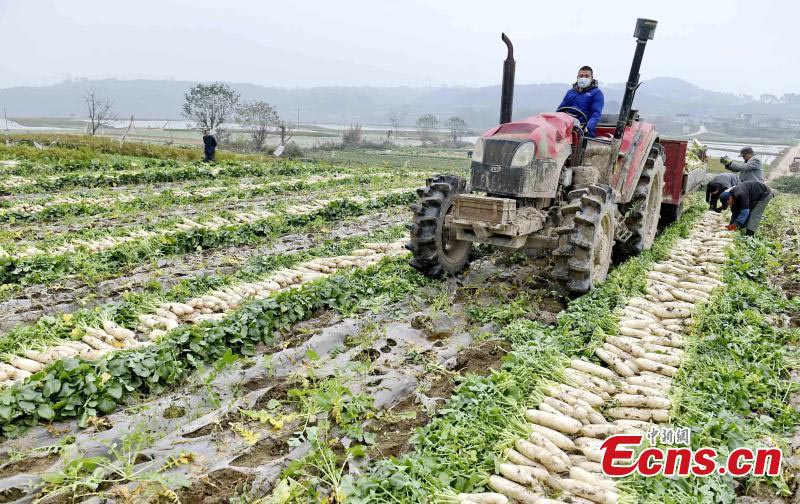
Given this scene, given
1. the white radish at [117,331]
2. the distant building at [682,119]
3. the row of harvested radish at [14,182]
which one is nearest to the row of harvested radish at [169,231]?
the white radish at [117,331]

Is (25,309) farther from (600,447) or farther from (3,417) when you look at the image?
(600,447)

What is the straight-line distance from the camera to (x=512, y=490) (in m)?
3.26

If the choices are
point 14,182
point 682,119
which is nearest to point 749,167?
point 14,182

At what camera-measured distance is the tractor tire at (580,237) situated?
6.22m

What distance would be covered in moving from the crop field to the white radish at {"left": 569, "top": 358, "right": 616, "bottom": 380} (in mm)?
28

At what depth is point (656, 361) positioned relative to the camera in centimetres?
482

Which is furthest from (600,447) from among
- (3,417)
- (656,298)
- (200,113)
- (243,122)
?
Result: (200,113)

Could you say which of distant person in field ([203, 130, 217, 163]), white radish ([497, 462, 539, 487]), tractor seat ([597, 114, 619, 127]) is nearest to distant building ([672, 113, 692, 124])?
distant person in field ([203, 130, 217, 163])

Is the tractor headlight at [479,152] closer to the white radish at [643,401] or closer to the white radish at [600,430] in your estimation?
the white radish at [643,401]

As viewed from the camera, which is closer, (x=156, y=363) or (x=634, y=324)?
(x=156, y=363)

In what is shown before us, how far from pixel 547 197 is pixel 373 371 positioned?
11.2 ft

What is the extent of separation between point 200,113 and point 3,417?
179ft

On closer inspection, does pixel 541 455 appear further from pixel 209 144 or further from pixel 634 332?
pixel 209 144

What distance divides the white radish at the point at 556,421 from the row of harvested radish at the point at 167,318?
12.2 feet
